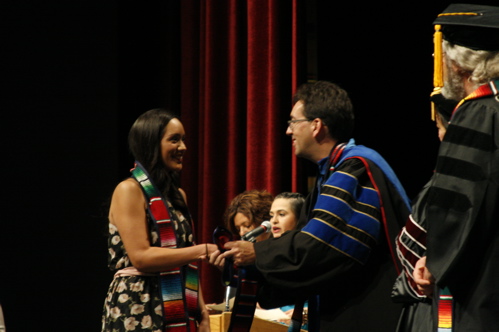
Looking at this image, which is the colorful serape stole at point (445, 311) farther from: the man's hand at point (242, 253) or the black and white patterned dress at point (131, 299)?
the black and white patterned dress at point (131, 299)

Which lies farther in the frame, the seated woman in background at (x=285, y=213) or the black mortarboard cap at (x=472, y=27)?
the seated woman in background at (x=285, y=213)

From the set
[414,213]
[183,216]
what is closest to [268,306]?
→ [183,216]

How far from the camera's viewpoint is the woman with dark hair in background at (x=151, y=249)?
293cm

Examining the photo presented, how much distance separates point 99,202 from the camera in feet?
17.7

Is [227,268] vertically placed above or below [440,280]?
below

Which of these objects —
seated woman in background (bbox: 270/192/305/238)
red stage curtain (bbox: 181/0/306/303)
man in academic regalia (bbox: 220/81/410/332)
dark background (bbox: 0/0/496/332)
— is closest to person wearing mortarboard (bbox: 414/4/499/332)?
man in academic regalia (bbox: 220/81/410/332)

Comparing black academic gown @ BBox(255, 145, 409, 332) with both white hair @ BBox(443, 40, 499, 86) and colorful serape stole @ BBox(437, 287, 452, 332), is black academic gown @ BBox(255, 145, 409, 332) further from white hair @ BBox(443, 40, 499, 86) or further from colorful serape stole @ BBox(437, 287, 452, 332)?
white hair @ BBox(443, 40, 499, 86)

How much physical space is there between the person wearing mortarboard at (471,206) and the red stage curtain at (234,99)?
252 cm

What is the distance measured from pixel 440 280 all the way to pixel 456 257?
78mm

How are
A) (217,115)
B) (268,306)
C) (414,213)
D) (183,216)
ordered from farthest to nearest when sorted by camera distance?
(217,115)
(183,216)
(268,306)
(414,213)

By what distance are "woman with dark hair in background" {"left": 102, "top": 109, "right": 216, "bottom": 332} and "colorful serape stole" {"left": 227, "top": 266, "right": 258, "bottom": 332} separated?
164 mm

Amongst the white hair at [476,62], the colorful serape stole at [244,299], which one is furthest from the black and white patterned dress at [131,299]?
the white hair at [476,62]

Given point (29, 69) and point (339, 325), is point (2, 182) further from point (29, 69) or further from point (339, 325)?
point (339, 325)

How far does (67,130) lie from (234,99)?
1334 mm
